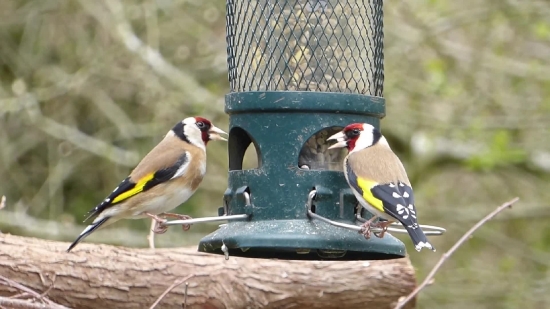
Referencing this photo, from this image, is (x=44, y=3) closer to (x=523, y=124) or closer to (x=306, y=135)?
(x=523, y=124)

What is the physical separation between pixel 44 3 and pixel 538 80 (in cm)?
545

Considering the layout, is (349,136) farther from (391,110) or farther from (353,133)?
(391,110)

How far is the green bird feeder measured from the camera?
5.21 meters

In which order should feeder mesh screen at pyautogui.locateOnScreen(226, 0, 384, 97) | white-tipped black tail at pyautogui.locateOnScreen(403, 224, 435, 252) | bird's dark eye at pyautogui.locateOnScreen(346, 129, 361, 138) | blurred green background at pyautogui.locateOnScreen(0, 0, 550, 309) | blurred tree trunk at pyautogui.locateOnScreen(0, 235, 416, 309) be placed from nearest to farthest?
1. white-tipped black tail at pyautogui.locateOnScreen(403, 224, 435, 252)
2. bird's dark eye at pyautogui.locateOnScreen(346, 129, 361, 138)
3. feeder mesh screen at pyautogui.locateOnScreen(226, 0, 384, 97)
4. blurred tree trunk at pyautogui.locateOnScreen(0, 235, 416, 309)
5. blurred green background at pyautogui.locateOnScreen(0, 0, 550, 309)

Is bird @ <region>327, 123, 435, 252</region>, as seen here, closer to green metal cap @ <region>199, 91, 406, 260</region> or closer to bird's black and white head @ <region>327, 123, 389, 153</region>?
bird's black and white head @ <region>327, 123, 389, 153</region>

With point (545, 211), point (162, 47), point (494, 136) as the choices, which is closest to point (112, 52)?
point (162, 47)

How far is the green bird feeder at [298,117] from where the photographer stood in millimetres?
5211

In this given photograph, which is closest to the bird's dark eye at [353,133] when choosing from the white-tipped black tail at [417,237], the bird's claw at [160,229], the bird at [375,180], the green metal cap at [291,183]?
the bird at [375,180]

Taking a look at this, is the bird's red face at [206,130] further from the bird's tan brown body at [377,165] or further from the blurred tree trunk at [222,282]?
the bird's tan brown body at [377,165]

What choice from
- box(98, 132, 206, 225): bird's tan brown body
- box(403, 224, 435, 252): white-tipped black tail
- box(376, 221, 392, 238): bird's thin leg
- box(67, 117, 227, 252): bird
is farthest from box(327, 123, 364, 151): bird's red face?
box(98, 132, 206, 225): bird's tan brown body

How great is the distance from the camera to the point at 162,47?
36.8 ft

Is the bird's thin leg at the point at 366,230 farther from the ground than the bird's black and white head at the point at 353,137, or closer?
closer

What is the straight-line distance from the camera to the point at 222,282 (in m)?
6.25

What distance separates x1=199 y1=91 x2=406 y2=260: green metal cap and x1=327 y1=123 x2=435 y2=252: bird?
0.38 feet
